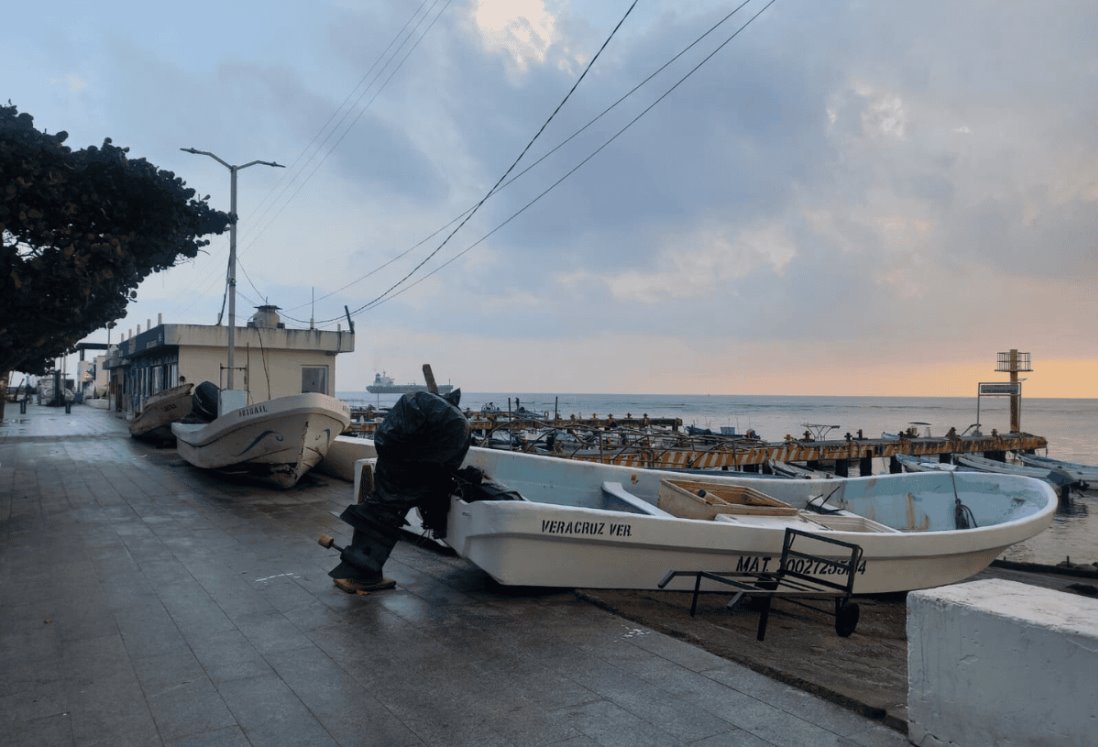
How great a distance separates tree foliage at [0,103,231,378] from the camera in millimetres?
8430

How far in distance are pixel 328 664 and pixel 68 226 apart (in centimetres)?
766

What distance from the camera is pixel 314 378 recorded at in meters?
24.0

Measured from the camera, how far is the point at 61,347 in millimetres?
12258

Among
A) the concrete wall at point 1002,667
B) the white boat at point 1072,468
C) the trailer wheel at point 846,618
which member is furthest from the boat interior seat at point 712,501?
the white boat at point 1072,468

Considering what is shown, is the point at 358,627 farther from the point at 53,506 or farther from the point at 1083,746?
the point at 53,506

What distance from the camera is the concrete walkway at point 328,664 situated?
343cm

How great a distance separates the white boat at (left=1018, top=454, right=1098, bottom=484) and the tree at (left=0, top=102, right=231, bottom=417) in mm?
33361

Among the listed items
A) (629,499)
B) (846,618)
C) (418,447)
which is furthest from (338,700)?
(629,499)

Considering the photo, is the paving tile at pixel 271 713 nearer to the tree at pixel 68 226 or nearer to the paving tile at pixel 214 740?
the paving tile at pixel 214 740

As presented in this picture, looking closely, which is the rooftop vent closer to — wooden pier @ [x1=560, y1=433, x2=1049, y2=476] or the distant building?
the distant building

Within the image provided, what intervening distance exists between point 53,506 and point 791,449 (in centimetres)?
1887

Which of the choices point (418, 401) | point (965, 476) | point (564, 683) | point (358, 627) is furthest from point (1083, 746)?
point (965, 476)

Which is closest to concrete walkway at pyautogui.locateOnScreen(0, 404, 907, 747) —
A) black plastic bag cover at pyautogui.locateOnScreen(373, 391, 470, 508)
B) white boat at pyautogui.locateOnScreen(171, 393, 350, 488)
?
black plastic bag cover at pyautogui.locateOnScreen(373, 391, 470, 508)

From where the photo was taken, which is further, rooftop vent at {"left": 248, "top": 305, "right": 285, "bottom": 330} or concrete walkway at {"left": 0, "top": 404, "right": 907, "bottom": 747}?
rooftop vent at {"left": 248, "top": 305, "right": 285, "bottom": 330}
